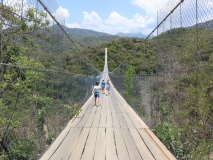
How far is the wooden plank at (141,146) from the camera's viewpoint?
4.52m

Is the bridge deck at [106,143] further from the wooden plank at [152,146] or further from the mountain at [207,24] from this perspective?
→ the mountain at [207,24]

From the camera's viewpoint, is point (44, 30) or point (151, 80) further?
point (151, 80)

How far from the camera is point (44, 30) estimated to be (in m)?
5.45

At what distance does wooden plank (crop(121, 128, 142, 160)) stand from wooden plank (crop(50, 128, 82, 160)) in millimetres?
924

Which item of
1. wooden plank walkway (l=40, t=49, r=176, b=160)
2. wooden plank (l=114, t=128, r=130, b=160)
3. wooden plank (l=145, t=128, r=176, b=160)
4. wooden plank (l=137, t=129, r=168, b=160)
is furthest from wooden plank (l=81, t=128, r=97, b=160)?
wooden plank (l=145, t=128, r=176, b=160)

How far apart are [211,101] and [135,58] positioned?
311 inches

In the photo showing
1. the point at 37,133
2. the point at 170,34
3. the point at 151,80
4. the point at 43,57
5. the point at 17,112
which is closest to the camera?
the point at 17,112

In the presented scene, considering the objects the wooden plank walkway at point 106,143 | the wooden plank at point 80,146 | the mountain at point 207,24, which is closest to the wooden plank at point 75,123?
the wooden plank walkway at point 106,143

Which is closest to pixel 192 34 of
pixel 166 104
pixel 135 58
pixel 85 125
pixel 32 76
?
pixel 166 104

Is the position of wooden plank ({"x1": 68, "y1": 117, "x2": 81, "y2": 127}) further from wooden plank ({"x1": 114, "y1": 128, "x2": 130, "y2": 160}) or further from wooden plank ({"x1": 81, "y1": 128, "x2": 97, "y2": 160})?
wooden plank ({"x1": 114, "y1": 128, "x2": 130, "y2": 160})

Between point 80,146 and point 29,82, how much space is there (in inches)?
55.9

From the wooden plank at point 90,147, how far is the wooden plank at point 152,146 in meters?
0.93

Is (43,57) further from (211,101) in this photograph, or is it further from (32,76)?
(211,101)

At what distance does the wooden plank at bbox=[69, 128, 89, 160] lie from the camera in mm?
4469
